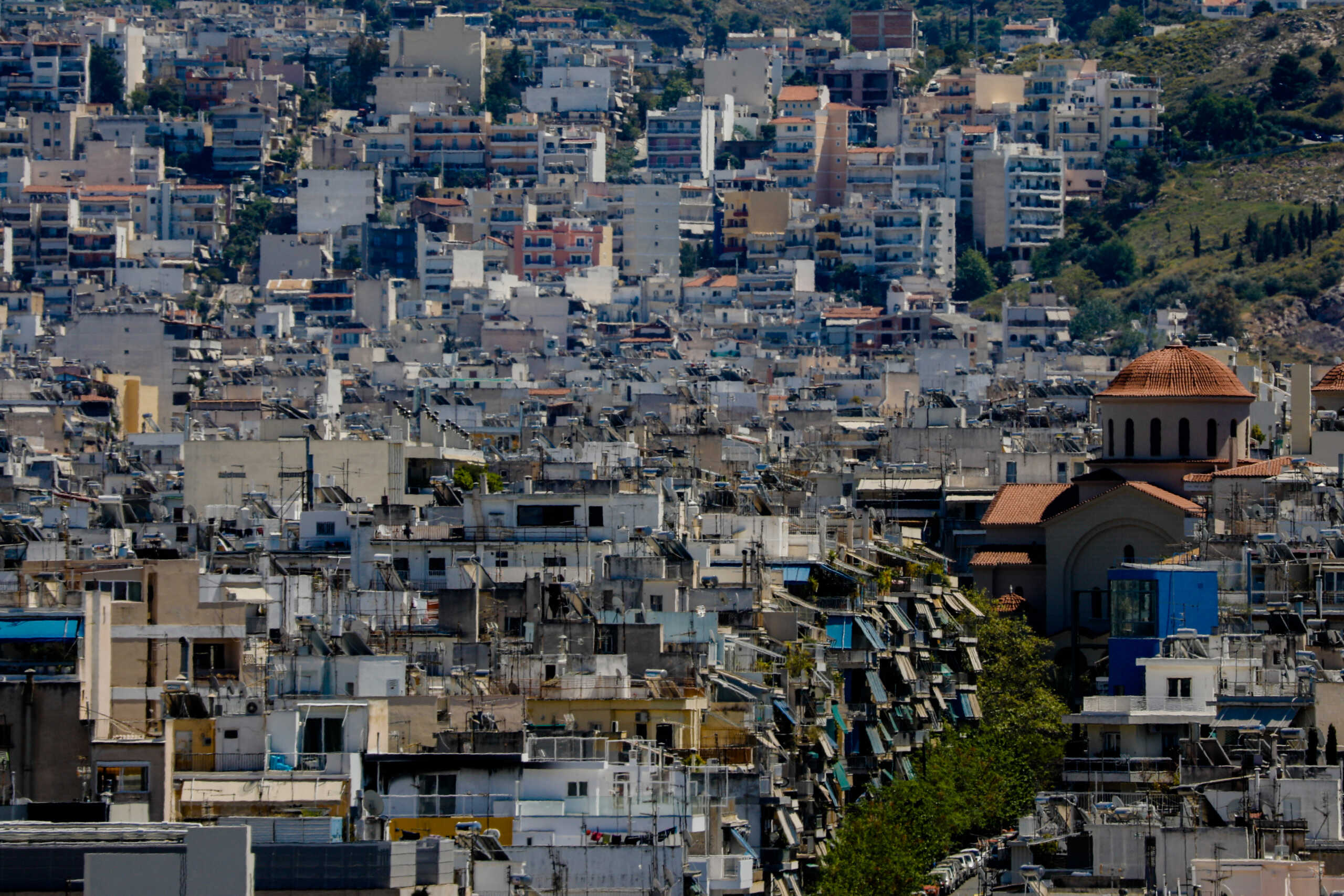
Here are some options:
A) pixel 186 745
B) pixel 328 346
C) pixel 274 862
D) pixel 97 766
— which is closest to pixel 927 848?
pixel 186 745

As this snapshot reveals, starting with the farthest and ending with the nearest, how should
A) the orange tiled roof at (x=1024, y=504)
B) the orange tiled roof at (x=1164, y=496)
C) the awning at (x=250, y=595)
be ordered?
the orange tiled roof at (x=1024, y=504) < the orange tiled roof at (x=1164, y=496) < the awning at (x=250, y=595)

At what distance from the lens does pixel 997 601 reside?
103750 mm

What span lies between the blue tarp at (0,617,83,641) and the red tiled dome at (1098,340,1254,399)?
71.7 m

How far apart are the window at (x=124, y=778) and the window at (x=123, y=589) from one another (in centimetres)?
1310

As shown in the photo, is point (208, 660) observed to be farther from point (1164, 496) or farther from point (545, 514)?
point (1164, 496)

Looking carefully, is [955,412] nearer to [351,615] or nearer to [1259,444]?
[1259,444]

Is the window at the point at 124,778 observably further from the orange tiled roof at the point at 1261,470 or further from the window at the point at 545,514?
the orange tiled roof at the point at 1261,470

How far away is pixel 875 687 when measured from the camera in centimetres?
7675

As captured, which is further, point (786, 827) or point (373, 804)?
point (786, 827)

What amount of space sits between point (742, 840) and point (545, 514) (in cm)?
2535

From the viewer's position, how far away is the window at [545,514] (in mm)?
75875

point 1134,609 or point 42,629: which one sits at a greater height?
point 42,629

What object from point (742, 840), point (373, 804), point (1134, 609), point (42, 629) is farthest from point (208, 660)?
point (1134, 609)

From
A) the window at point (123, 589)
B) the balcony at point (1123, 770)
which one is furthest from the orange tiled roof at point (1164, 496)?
the window at point (123, 589)
